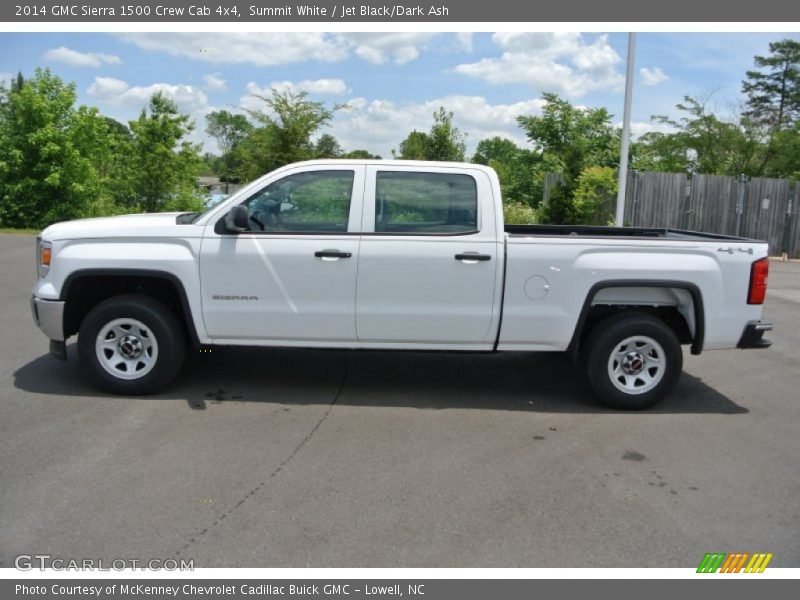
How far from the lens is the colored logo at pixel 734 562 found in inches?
148

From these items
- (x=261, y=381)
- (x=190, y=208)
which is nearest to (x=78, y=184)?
(x=190, y=208)

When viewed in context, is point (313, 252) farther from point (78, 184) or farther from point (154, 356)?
point (78, 184)

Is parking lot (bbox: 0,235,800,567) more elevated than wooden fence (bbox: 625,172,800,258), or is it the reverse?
wooden fence (bbox: 625,172,800,258)

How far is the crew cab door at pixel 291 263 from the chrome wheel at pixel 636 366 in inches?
89.0

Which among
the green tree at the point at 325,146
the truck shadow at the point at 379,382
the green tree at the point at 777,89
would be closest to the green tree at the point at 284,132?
the green tree at the point at 325,146

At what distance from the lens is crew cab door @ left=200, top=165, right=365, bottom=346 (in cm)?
594

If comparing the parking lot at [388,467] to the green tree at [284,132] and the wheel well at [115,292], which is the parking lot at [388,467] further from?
the green tree at [284,132]

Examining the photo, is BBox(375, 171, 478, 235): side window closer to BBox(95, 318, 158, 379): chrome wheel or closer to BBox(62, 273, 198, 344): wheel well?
BBox(62, 273, 198, 344): wheel well

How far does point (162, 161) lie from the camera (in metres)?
23.2

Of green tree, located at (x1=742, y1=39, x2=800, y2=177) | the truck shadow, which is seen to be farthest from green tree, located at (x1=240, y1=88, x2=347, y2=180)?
green tree, located at (x1=742, y1=39, x2=800, y2=177)

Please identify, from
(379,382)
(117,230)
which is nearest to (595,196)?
(379,382)

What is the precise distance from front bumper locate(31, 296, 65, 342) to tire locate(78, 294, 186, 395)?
170mm

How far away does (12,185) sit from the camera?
74.6 feet
